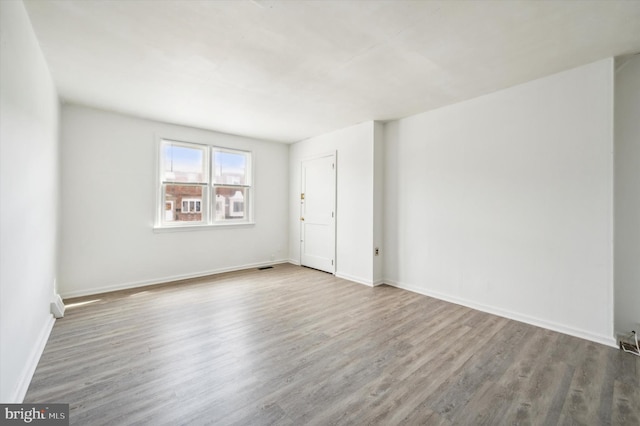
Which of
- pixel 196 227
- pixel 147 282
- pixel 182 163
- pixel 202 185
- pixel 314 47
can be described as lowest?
pixel 147 282

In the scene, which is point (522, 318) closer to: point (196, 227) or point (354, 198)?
point (354, 198)

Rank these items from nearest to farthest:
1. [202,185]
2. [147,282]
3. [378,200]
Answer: [147,282] → [378,200] → [202,185]

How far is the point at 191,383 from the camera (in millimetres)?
1919

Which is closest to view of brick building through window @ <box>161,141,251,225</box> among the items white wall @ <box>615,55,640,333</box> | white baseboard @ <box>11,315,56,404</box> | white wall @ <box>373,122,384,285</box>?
white baseboard @ <box>11,315,56,404</box>

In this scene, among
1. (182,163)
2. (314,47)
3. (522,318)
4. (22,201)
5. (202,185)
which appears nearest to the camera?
(22,201)

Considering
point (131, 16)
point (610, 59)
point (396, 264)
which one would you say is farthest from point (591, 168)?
point (131, 16)

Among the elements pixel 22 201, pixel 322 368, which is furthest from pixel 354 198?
pixel 22 201

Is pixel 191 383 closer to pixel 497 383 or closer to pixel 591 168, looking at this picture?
pixel 497 383

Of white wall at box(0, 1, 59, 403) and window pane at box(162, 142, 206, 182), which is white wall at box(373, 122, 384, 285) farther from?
white wall at box(0, 1, 59, 403)

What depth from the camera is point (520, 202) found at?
3.01m

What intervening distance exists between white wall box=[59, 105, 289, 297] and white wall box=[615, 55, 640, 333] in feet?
17.4

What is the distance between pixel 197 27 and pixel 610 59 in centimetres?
364

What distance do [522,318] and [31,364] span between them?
455 cm

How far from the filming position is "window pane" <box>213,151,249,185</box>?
5016 millimetres
